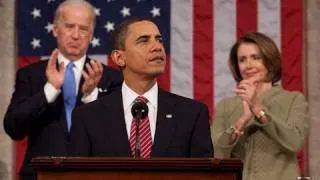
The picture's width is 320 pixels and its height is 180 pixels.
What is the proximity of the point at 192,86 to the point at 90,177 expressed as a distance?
9.76ft

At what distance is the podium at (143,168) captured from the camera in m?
3.13

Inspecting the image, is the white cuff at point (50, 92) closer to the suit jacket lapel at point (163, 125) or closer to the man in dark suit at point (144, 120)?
the man in dark suit at point (144, 120)

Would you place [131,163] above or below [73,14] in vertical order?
below

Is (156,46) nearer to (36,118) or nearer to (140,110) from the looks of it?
(140,110)

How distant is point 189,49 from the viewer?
20.1ft

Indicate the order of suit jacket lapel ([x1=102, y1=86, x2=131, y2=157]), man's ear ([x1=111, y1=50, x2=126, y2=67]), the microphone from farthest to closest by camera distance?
man's ear ([x1=111, y1=50, x2=126, y2=67])
suit jacket lapel ([x1=102, y1=86, x2=131, y2=157])
the microphone

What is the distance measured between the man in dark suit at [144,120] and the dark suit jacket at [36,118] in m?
0.96

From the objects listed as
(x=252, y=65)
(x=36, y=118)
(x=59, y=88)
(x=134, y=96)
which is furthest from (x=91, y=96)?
(x=134, y=96)

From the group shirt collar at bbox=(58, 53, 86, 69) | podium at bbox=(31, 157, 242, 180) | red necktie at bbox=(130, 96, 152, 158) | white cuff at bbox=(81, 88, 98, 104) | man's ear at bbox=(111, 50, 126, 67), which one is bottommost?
podium at bbox=(31, 157, 242, 180)

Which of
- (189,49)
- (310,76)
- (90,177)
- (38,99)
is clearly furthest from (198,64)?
(90,177)

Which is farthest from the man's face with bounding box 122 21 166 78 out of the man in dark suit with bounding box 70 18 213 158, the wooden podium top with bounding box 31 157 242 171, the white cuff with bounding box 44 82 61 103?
the white cuff with bounding box 44 82 61 103

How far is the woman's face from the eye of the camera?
15.9 ft

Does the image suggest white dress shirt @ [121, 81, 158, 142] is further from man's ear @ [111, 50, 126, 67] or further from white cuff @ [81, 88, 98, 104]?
white cuff @ [81, 88, 98, 104]

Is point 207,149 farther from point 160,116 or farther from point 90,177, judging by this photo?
point 90,177
